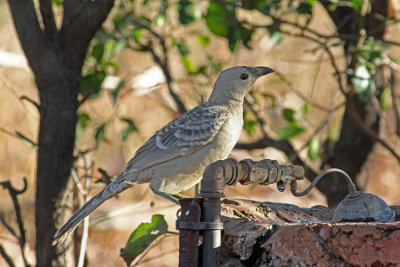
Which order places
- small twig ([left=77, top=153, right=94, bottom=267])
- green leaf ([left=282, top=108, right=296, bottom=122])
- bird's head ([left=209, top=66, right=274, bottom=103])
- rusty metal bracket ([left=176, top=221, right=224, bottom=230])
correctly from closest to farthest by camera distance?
rusty metal bracket ([left=176, top=221, right=224, bottom=230]), small twig ([left=77, top=153, right=94, bottom=267]), bird's head ([left=209, top=66, right=274, bottom=103]), green leaf ([left=282, top=108, right=296, bottom=122])

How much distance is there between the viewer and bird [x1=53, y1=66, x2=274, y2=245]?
3250 millimetres

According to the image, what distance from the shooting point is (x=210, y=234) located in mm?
2062

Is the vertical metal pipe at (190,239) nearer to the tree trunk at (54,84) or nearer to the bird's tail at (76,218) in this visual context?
the bird's tail at (76,218)

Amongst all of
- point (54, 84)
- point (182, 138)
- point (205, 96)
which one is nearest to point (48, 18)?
Answer: point (54, 84)

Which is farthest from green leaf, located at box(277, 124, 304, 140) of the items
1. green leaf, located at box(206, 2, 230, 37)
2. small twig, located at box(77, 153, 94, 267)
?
small twig, located at box(77, 153, 94, 267)

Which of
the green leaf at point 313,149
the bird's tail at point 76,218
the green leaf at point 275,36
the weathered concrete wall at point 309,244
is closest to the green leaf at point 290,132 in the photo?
the green leaf at point 313,149

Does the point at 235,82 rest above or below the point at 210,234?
above

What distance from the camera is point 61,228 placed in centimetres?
311

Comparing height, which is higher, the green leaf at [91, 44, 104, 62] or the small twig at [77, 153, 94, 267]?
the green leaf at [91, 44, 104, 62]

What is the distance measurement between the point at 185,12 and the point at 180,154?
1.31 metres

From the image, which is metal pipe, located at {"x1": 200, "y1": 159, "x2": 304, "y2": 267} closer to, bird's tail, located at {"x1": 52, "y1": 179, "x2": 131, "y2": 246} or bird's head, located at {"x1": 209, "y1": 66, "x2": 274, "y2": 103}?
bird's tail, located at {"x1": 52, "y1": 179, "x2": 131, "y2": 246}

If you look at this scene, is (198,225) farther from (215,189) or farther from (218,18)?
(218,18)

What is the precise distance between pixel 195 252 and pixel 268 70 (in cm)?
175

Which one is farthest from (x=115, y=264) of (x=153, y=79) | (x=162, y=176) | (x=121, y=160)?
(x=162, y=176)
